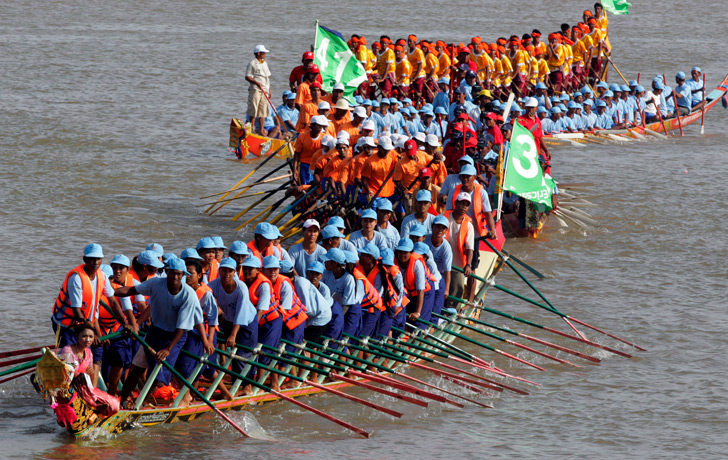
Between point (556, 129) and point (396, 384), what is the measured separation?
16206 millimetres

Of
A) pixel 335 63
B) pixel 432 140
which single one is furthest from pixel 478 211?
pixel 335 63

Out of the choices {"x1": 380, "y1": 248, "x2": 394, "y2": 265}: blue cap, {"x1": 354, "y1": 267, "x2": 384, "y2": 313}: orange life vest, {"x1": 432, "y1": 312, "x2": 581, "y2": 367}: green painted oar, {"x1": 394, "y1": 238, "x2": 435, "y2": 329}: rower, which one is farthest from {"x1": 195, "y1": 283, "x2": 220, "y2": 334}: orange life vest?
{"x1": 432, "y1": 312, "x2": 581, "y2": 367}: green painted oar

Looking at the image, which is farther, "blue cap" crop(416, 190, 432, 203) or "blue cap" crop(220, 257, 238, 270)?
"blue cap" crop(416, 190, 432, 203)

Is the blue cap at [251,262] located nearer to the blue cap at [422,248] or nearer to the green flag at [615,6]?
the blue cap at [422,248]

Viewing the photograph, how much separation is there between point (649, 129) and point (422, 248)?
17932 millimetres

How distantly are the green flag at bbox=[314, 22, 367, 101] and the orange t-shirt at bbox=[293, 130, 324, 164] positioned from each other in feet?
10.4

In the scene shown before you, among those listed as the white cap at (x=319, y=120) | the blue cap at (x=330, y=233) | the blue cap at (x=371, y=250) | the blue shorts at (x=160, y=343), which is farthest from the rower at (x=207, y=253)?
the white cap at (x=319, y=120)

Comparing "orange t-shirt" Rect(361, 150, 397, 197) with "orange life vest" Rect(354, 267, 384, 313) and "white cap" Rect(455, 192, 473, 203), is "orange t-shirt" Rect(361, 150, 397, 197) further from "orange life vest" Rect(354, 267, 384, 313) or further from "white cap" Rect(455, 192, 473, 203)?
"orange life vest" Rect(354, 267, 384, 313)

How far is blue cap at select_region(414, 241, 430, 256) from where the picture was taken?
1249 centimetres

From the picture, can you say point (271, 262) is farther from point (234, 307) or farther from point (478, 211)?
point (478, 211)

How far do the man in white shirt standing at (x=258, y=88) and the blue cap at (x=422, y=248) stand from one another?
11.0 metres

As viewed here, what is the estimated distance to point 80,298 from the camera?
1026cm

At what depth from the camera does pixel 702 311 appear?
15.5 meters

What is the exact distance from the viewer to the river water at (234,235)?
11.1m
